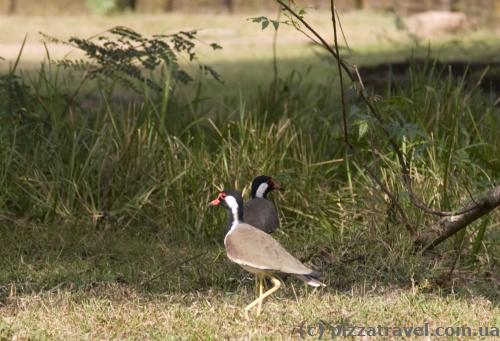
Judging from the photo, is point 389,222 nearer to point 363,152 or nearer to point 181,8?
point 363,152

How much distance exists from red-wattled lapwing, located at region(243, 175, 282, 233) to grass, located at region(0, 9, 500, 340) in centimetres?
20

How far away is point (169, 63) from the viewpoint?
7.11m

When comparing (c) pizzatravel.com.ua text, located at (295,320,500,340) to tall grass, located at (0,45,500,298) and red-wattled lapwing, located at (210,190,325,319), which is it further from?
tall grass, located at (0,45,500,298)

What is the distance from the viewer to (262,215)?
5922 millimetres

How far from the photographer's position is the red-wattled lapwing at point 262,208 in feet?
19.3

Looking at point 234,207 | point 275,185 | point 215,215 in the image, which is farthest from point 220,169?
point 234,207

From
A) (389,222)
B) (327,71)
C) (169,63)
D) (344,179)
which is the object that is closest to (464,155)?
(389,222)

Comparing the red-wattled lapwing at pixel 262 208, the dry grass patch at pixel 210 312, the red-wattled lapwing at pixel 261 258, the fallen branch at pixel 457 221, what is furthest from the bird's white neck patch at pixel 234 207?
the fallen branch at pixel 457 221

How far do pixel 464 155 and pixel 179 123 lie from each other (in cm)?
194

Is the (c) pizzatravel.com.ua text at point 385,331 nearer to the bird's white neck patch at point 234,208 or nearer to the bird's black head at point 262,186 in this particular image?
the bird's white neck patch at point 234,208

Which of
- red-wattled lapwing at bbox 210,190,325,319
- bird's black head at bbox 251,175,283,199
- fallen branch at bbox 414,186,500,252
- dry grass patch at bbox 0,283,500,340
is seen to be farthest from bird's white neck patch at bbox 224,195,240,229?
fallen branch at bbox 414,186,500,252

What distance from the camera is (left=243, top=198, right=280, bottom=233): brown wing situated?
231 inches

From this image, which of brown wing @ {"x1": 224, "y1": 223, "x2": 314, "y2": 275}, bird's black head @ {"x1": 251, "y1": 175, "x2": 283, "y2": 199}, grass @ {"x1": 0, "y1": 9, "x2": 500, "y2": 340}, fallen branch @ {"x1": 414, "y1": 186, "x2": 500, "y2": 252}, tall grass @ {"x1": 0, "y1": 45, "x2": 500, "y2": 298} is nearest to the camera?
→ brown wing @ {"x1": 224, "y1": 223, "x2": 314, "y2": 275}

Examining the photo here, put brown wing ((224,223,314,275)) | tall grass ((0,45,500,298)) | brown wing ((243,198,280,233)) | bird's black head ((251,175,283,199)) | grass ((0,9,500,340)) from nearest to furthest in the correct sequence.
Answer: brown wing ((224,223,314,275))
grass ((0,9,500,340))
brown wing ((243,198,280,233))
bird's black head ((251,175,283,199))
tall grass ((0,45,500,298))
